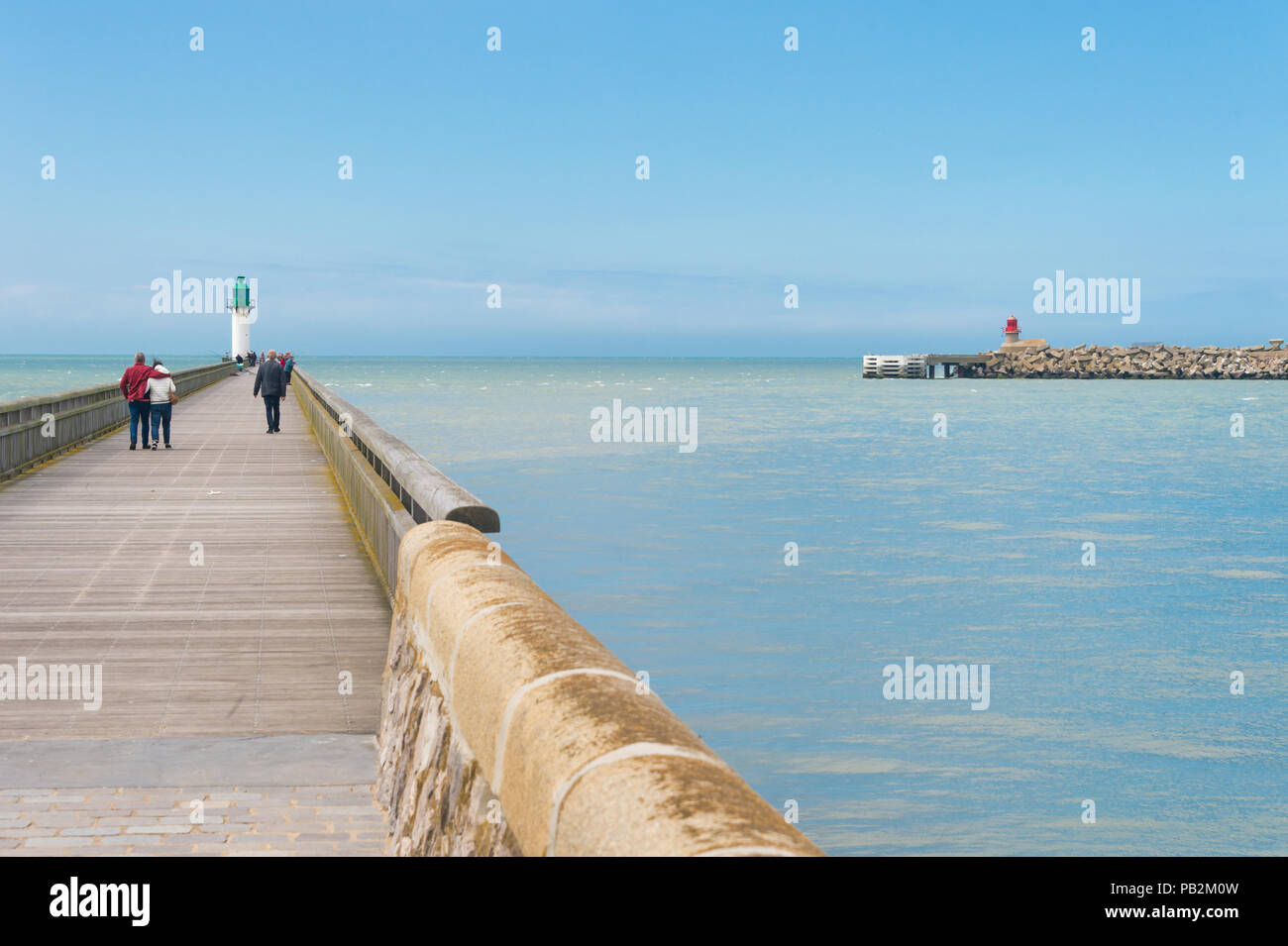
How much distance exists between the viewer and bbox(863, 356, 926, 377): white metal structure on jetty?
186 m

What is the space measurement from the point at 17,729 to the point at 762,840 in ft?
18.7

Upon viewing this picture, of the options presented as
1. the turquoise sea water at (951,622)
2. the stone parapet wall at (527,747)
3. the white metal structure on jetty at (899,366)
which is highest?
the white metal structure on jetty at (899,366)

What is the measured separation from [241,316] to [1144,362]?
398 ft

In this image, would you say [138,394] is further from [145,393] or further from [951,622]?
[951,622]

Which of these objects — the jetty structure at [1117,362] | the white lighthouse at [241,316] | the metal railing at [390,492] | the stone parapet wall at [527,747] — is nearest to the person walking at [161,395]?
the metal railing at [390,492]

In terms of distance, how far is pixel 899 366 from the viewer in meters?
188

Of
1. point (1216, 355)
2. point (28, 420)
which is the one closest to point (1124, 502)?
point (28, 420)

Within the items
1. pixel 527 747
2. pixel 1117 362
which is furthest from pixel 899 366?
pixel 527 747

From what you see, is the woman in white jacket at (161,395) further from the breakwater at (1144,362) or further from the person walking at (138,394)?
the breakwater at (1144,362)

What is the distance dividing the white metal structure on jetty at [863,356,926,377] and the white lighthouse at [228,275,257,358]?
107 meters

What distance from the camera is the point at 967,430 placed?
242ft

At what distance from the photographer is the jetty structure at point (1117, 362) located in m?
171

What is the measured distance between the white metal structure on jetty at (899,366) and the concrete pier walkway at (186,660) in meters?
175

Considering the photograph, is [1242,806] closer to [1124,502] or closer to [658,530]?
[658,530]
